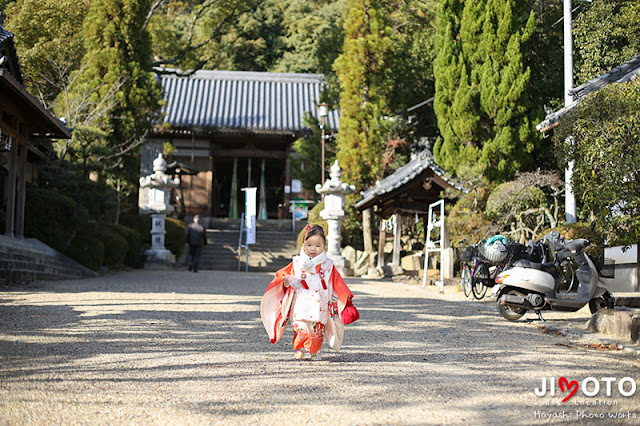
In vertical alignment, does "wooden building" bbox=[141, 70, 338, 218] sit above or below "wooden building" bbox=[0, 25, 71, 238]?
above

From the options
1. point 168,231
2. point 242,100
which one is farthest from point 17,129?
point 242,100

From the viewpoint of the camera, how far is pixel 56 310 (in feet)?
25.3

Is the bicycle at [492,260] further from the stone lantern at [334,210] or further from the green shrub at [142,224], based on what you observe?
the green shrub at [142,224]

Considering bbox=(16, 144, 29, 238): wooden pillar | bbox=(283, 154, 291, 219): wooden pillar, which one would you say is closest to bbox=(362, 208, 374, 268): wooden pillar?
bbox=(283, 154, 291, 219): wooden pillar

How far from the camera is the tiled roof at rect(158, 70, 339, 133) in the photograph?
27359mm

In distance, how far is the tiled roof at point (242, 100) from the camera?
27.4m

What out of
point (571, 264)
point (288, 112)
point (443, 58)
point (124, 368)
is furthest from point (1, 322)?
point (288, 112)

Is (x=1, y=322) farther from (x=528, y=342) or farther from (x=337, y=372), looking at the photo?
(x=528, y=342)

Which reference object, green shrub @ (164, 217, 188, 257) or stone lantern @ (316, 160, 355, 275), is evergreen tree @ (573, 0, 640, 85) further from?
green shrub @ (164, 217, 188, 257)

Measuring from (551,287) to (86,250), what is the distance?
35.2ft

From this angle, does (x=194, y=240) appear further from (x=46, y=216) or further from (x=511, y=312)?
(x=511, y=312)

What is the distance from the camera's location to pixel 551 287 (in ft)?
24.3

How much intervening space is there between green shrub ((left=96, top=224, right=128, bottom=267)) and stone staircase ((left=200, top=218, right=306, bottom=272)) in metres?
4.24

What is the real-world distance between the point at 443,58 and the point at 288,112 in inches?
445
